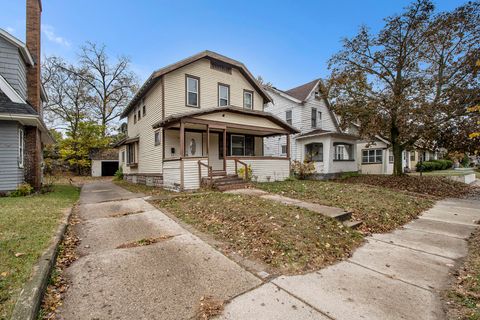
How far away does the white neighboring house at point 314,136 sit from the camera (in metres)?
17.5

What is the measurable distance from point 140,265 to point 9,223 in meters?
3.76

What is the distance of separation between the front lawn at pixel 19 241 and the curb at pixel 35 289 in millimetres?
61

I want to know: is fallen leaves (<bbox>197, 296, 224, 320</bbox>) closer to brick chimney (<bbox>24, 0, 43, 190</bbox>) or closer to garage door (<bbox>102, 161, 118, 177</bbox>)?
brick chimney (<bbox>24, 0, 43, 190</bbox>)

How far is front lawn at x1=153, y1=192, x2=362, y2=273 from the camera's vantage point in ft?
12.0

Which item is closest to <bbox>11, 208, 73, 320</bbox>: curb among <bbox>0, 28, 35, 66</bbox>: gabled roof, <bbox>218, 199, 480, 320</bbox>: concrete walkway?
<bbox>218, 199, 480, 320</bbox>: concrete walkway

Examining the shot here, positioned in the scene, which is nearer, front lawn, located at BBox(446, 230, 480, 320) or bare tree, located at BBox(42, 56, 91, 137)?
front lawn, located at BBox(446, 230, 480, 320)

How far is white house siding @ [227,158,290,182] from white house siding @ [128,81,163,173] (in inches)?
165

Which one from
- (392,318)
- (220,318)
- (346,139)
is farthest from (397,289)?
(346,139)

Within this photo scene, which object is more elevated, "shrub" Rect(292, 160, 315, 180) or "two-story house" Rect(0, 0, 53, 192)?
"two-story house" Rect(0, 0, 53, 192)

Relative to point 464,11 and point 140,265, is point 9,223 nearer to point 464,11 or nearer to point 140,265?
point 140,265

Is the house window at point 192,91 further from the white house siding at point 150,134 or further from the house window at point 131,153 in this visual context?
the house window at point 131,153

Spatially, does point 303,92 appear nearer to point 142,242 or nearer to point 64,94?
point 142,242

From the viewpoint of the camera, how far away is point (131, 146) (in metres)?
17.9

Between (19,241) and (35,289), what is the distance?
2.13 meters
